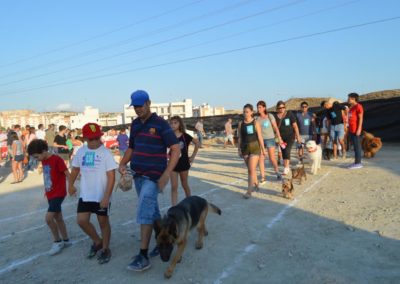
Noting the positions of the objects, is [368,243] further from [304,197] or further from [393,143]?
[393,143]

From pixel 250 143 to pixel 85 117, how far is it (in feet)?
293

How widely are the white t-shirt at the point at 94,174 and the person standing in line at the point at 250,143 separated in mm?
3609

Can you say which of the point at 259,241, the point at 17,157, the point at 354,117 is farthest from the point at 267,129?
the point at 17,157

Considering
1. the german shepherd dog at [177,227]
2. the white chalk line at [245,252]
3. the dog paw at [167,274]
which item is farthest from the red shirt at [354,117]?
the dog paw at [167,274]

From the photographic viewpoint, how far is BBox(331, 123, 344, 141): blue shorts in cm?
1173

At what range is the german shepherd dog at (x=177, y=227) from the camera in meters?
3.78

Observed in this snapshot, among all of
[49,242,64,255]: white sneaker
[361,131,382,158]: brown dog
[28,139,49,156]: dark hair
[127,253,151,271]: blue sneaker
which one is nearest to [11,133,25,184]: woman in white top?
[28,139,49,156]: dark hair

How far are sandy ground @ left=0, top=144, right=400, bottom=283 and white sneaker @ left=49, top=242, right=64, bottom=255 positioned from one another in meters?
0.08

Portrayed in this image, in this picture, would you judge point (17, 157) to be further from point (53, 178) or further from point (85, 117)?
point (85, 117)

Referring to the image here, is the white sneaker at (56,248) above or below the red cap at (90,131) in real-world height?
below

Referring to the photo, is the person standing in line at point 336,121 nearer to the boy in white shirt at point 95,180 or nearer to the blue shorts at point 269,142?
the blue shorts at point 269,142

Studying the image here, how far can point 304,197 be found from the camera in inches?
286

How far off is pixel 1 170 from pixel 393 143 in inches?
742

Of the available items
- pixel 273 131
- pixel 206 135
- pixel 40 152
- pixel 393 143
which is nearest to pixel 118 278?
pixel 40 152
